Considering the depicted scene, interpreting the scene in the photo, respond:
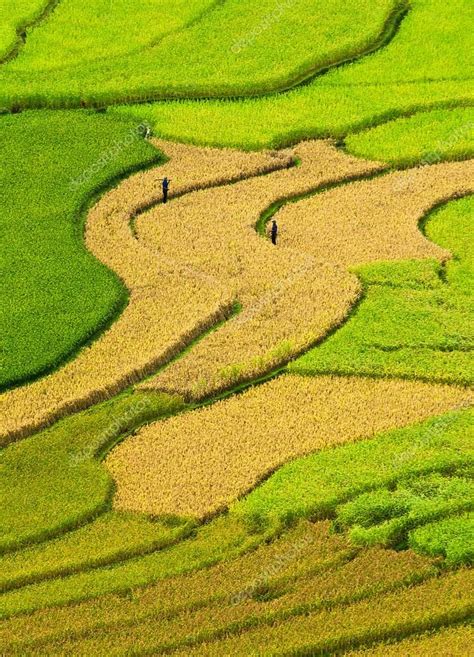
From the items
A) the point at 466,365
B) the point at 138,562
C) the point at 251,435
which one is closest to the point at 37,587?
the point at 138,562

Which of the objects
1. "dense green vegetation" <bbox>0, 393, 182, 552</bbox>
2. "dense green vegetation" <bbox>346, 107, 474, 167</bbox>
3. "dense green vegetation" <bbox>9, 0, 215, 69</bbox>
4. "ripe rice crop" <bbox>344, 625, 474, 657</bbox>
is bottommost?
"ripe rice crop" <bbox>344, 625, 474, 657</bbox>

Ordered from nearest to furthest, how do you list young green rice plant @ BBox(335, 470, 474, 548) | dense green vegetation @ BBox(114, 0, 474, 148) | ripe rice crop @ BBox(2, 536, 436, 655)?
ripe rice crop @ BBox(2, 536, 436, 655), young green rice plant @ BBox(335, 470, 474, 548), dense green vegetation @ BBox(114, 0, 474, 148)

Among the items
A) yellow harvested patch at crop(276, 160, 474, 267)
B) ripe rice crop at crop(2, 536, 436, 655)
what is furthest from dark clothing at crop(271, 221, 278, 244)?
ripe rice crop at crop(2, 536, 436, 655)

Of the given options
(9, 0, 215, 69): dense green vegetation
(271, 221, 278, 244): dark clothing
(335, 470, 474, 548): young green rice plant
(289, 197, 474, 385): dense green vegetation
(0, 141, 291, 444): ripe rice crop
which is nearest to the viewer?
(335, 470, 474, 548): young green rice plant

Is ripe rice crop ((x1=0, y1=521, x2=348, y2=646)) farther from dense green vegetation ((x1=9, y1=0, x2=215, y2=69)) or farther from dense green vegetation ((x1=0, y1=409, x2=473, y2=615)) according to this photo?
dense green vegetation ((x1=9, y1=0, x2=215, y2=69))

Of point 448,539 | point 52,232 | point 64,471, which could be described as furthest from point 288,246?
point 448,539

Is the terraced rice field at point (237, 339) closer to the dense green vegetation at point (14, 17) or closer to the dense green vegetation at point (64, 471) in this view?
the dense green vegetation at point (64, 471)

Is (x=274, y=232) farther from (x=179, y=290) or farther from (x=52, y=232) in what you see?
(x=52, y=232)

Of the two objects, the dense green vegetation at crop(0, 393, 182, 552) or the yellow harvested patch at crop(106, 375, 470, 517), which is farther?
the yellow harvested patch at crop(106, 375, 470, 517)
